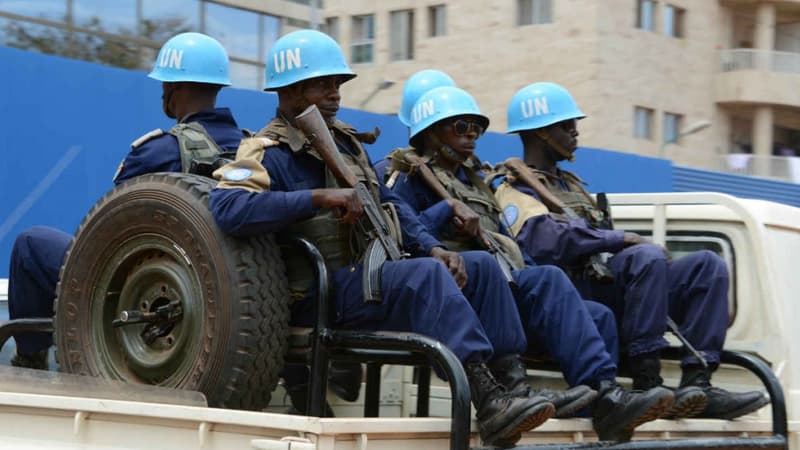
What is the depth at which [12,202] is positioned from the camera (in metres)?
11.5

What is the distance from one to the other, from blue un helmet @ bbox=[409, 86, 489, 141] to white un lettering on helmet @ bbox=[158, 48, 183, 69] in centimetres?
97

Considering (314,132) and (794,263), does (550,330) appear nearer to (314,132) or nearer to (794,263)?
(314,132)

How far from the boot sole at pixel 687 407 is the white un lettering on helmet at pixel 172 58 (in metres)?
2.29

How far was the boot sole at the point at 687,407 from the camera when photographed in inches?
176

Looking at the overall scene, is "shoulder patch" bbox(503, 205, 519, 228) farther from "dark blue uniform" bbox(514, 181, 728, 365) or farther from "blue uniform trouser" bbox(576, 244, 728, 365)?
"blue uniform trouser" bbox(576, 244, 728, 365)

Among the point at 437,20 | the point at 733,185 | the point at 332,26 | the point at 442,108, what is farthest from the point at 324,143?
the point at 332,26

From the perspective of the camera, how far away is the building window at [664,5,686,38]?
3189 centimetres

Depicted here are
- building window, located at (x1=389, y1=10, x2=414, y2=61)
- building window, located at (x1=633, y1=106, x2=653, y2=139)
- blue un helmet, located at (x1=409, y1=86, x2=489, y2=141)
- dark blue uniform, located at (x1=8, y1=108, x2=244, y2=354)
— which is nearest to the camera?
dark blue uniform, located at (x1=8, y1=108, x2=244, y2=354)

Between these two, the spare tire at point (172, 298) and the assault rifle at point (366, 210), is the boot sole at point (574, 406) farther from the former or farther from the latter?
the spare tire at point (172, 298)

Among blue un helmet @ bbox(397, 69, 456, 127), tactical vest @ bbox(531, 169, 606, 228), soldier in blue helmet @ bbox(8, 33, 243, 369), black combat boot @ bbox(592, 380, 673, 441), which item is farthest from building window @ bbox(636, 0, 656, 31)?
black combat boot @ bbox(592, 380, 673, 441)

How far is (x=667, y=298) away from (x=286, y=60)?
169cm

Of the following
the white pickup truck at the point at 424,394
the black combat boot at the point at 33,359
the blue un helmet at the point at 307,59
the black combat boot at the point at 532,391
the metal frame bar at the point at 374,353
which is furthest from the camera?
the black combat boot at the point at 33,359

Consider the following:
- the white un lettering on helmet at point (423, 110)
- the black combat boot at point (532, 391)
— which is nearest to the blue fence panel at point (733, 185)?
the white un lettering on helmet at point (423, 110)

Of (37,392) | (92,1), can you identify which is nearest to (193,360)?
(37,392)
